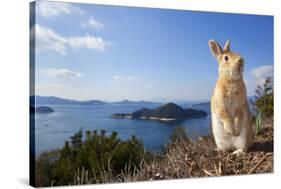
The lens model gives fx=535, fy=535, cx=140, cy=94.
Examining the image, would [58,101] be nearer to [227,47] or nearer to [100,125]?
[100,125]

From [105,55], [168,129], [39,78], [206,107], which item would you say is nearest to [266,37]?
[206,107]

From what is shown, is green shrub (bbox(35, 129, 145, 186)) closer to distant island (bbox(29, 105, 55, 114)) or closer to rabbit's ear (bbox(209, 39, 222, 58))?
distant island (bbox(29, 105, 55, 114))

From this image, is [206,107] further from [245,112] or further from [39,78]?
[39,78]

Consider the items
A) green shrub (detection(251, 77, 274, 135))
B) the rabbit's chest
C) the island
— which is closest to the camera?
the island

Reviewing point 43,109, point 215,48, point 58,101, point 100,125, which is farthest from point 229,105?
point 43,109

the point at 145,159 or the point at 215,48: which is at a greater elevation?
the point at 215,48

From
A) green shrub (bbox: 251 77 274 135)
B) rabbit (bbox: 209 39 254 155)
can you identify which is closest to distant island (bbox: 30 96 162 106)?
rabbit (bbox: 209 39 254 155)
